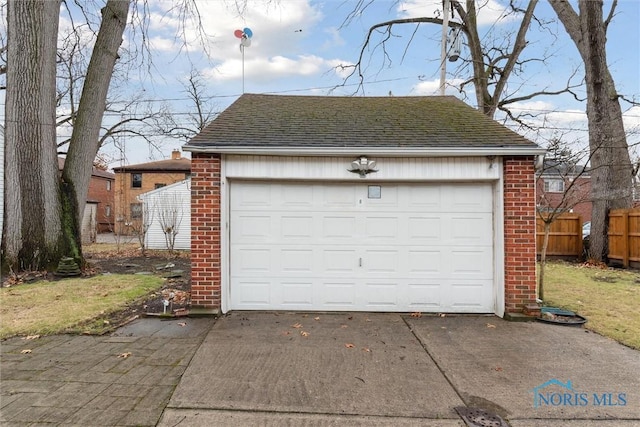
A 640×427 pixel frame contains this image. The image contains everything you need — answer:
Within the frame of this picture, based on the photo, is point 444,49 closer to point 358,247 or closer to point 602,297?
point 602,297

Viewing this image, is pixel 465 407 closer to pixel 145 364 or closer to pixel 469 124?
pixel 145 364

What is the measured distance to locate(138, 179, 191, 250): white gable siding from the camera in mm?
17906

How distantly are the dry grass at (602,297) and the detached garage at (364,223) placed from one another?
1.49m

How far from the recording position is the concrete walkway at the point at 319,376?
9.92 ft

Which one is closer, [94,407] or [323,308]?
[94,407]

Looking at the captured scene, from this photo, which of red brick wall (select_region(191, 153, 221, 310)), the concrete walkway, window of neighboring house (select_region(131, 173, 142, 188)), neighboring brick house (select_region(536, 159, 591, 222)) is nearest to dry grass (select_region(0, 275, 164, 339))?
the concrete walkway

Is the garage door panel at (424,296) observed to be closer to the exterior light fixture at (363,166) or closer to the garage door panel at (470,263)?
the garage door panel at (470,263)

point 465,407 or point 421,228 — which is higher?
point 421,228

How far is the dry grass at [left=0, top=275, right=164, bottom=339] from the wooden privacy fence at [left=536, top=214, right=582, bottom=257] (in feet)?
41.9

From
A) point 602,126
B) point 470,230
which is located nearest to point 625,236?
point 602,126

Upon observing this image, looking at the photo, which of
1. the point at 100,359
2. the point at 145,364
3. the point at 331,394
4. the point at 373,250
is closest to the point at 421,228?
the point at 373,250

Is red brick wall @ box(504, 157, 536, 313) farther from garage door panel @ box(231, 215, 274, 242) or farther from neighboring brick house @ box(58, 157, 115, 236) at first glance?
neighboring brick house @ box(58, 157, 115, 236)

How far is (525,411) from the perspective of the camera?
3107mm

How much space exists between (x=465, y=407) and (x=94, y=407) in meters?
3.13
